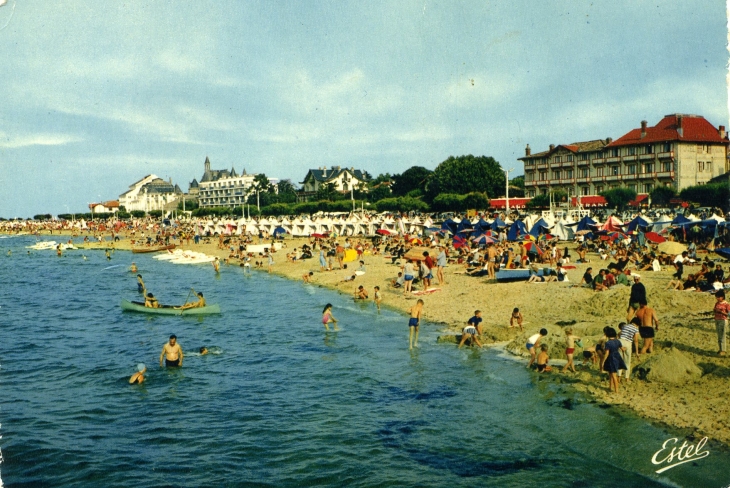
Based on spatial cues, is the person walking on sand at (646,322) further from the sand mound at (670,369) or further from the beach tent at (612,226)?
the beach tent at (612,226)

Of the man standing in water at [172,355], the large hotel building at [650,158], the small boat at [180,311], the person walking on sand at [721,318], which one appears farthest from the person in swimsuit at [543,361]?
the large hotel building at [650,158]

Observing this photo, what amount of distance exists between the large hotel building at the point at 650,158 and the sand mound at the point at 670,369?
63.0 metres

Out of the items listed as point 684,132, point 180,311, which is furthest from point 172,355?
point 684,132

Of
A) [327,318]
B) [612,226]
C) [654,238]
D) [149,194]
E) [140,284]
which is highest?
[149,194]

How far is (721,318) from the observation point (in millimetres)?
13500

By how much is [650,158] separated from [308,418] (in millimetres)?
71731

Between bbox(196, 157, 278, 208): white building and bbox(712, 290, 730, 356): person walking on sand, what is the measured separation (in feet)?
485

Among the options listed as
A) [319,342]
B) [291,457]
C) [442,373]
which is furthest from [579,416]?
[319,342]

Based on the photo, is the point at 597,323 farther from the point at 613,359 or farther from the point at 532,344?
the point at 613,359

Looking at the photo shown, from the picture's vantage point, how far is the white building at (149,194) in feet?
608

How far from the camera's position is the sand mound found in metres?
13.1

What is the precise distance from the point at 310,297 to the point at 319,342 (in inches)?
401

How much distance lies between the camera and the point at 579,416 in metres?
12.2

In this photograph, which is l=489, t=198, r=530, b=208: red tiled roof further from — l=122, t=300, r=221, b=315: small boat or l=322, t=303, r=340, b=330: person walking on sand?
l=322, t=303, r=340, b=330: person walking on sand
